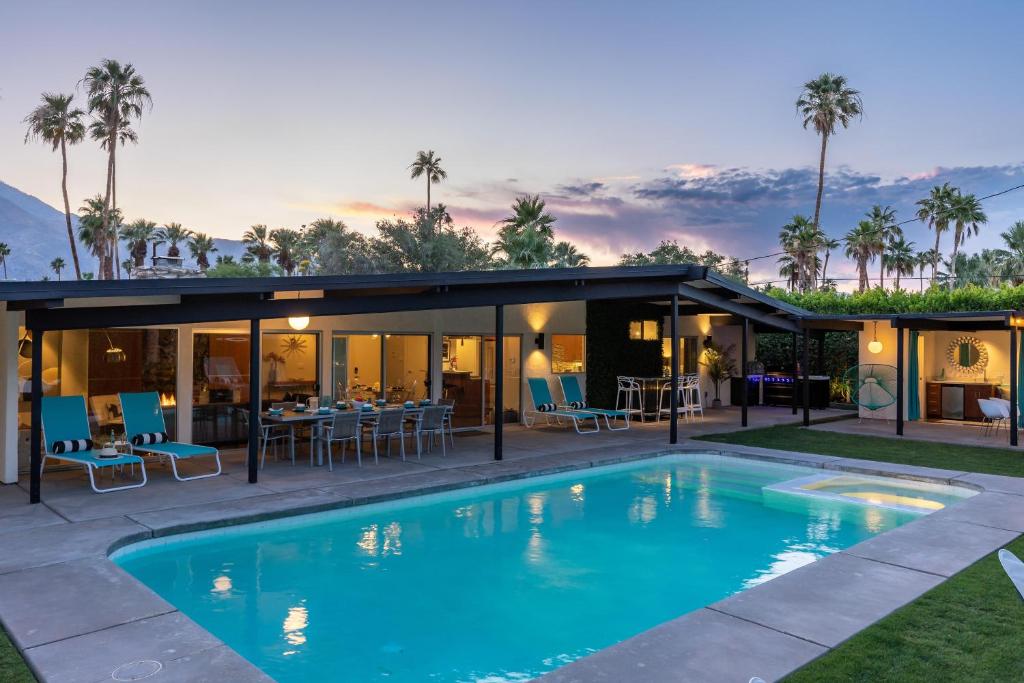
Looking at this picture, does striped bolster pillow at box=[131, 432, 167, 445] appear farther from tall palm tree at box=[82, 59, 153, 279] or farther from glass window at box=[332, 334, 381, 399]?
tall palm tree at box=[82, 59, 153, 279]

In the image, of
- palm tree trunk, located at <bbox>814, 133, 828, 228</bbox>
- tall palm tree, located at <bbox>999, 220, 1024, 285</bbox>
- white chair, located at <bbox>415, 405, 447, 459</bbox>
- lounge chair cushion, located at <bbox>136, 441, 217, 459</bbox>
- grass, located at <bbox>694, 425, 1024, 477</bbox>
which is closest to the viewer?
lounge chair cushion, located at <bbox>136, 441, 217, 459</bbox>

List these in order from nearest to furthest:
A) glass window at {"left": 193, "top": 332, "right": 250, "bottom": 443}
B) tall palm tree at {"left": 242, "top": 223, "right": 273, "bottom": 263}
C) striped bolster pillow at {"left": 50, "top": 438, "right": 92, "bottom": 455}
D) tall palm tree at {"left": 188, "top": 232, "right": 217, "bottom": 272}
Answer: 1. striped bolster pillow at {"left": 50, "top": 438, "right": 92, "bottom": 455}
2. glass window at {"left": 193, "top": 332, "right": 250, "bottom": 443}
3. tall palm tree at {"left": 242, "top": 223, "right": 273, "bottom": 263}
4. tall palm tree at {"left": 188, "top": 232, "right": 217, "bottom": 272}

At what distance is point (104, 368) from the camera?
31.2 ft

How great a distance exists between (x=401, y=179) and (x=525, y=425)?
27.1 metres

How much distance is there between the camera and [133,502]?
7098 mm

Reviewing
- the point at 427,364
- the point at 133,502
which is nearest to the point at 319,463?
the point at 133,502

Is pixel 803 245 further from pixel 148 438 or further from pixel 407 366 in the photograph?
pixel 148 438

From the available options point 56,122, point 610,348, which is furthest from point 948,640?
point 56,122

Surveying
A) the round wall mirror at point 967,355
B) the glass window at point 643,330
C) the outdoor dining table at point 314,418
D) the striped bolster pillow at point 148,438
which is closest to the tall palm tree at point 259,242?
the glass window at point 643,330

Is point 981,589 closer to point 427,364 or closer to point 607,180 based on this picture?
point 427,364

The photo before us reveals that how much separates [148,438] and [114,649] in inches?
216

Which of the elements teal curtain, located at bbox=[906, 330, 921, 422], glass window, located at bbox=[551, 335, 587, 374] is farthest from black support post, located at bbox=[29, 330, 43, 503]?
teal curtain, located at bbox=[906, 330, 921, 422]

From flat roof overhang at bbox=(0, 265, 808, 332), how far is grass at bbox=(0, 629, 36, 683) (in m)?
3.17

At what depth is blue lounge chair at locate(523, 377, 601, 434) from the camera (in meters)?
13.0
